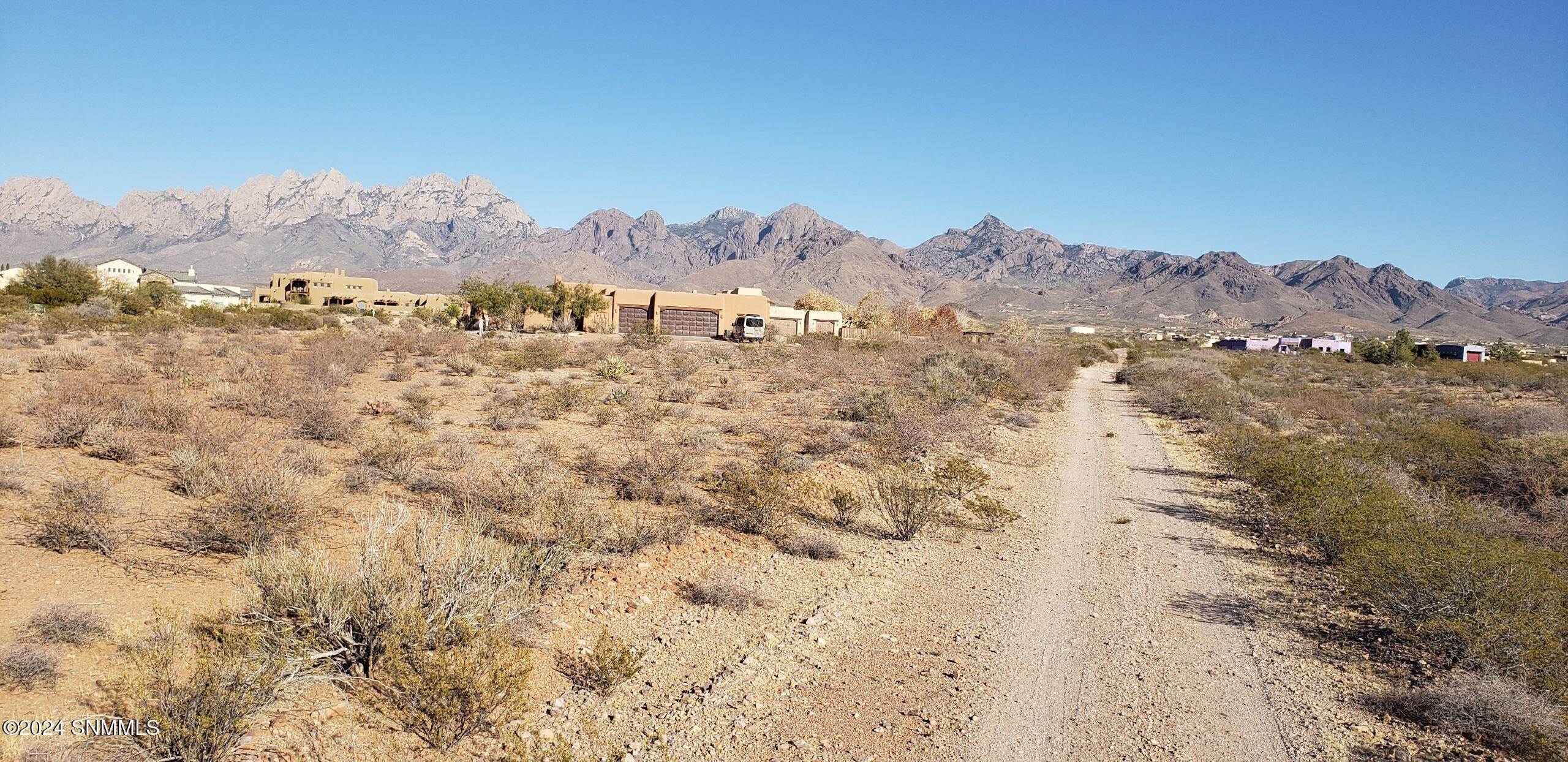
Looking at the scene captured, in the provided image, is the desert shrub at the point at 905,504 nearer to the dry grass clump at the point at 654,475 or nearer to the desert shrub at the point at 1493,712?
the dry grass clump at the point at 654,475

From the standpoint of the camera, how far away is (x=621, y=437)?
14.1m

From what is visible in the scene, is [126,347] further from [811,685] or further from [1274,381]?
[1274,381]

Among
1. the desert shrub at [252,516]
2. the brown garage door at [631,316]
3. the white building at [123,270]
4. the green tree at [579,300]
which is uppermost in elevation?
the white building at [123,270]

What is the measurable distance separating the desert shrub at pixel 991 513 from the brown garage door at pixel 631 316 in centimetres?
4981

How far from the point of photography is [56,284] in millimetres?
42500

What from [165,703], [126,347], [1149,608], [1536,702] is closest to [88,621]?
[165,703]

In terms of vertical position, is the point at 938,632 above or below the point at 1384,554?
below

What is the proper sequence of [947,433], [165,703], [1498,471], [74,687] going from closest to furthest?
[165,703], [74,687], [1498,471], [947,433]

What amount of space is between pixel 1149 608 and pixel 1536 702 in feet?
9.88

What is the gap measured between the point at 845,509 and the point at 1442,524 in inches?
321

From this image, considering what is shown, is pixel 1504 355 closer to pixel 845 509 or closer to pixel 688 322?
pixel 688 322

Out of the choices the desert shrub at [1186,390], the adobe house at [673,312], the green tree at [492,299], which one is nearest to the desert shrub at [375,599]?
the desert shrub at [1186,390]

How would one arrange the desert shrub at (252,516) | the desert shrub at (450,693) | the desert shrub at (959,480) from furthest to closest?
1. the desert shrub at (959,480)
2. the desert shrub at (252,516)
3. the desert shrub at (450,693)

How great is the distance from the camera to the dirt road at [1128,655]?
5492 mm
